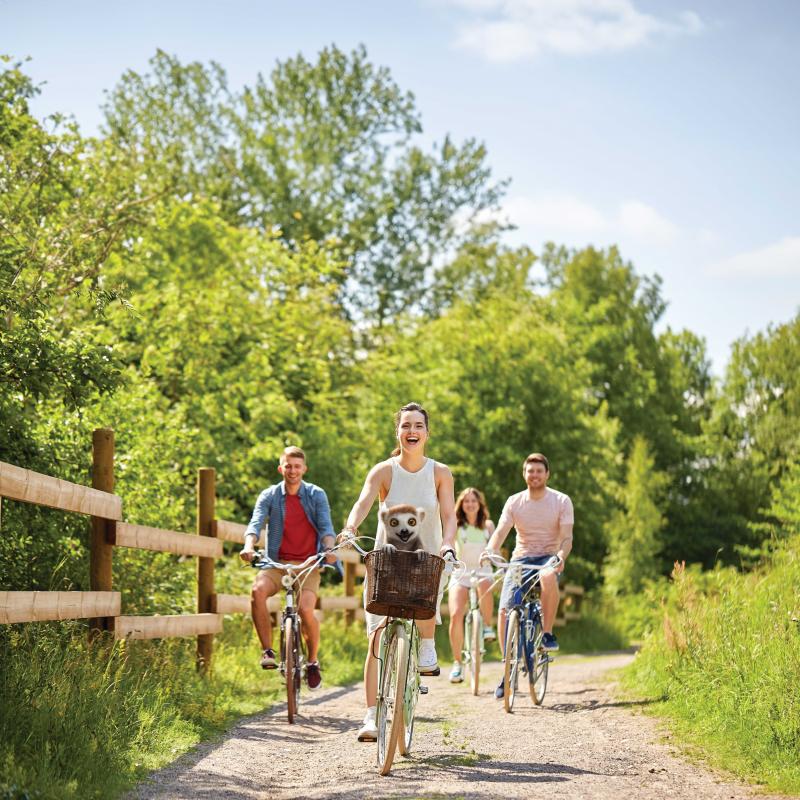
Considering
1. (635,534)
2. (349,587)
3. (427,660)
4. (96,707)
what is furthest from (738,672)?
(635,534)

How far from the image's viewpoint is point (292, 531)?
33.9 ft

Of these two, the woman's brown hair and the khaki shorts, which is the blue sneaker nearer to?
the khaki shorts

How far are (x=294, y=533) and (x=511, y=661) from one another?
214 cm

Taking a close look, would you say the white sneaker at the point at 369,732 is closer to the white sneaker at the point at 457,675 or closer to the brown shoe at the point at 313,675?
the brown shoe at the point at 313,675

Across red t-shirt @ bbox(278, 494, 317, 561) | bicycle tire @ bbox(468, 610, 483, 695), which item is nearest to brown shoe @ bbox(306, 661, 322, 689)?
red t-shirt @ bbox(278, 494, 317, 561)

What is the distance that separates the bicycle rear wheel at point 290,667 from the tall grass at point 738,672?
2.88 m

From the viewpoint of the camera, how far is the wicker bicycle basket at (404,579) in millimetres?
6895

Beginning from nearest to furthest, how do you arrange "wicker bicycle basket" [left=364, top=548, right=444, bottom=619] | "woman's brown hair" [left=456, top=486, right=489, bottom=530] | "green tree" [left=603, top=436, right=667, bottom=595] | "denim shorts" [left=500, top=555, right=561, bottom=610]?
"wicker bicycle basket" [left=364, top=548, right=444, bottom=619]
"denim shorts" [left=500, top=555, right=561, bottom=610]
"woman's brown hair" [left=456, top=486, right=489, bottom=530]
"green tree" [left=603, top=436, right=667, bottom=595]

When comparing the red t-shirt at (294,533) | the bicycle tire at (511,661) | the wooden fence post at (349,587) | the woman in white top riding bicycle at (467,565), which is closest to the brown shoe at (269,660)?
the red t-shirt at (294,533)

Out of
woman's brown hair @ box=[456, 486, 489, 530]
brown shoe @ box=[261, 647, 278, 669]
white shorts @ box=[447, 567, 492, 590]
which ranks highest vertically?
woman's brown hair @ box=[456, 486, 489, 530]

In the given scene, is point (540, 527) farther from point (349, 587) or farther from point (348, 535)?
point (349, 587)

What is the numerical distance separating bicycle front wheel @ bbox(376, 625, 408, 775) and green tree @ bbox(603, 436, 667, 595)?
1218 inches

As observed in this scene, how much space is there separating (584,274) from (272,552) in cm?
3983

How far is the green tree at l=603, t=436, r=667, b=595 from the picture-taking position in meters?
39.2
